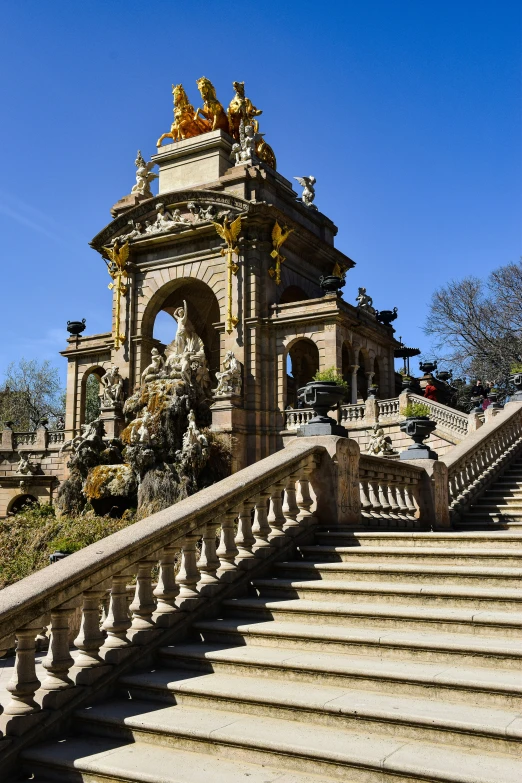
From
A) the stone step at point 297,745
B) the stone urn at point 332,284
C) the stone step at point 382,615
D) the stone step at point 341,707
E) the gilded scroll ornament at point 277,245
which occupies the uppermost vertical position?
the gilded scroll ornament at point 277,245

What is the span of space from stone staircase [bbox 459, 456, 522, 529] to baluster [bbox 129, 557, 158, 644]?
23.6 ft

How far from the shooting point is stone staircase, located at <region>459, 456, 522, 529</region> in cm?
1266

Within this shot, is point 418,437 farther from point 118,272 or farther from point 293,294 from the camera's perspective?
point 118,272

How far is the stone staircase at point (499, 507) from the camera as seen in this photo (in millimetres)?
12664

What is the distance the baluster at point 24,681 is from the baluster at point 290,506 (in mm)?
3665

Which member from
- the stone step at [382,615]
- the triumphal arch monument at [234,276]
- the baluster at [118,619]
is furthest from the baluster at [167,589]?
the triumphal arch monument at [234,276]

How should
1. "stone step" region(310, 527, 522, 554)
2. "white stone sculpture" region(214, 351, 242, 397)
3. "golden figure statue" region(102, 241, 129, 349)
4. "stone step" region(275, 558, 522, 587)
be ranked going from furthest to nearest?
1. "golden figure statue" region(102, 241, 129, 349)
2. "white stone sculpture" region(214, 351, 242, 397)
3. "stone step" region(310, 527, 522, 554)
4. "stone step" region(275, 558, 522, 587)

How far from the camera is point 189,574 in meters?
7.23

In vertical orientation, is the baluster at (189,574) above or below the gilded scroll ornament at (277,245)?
below

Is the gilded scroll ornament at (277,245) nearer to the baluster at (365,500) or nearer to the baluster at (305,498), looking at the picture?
the baluster at (365,500)

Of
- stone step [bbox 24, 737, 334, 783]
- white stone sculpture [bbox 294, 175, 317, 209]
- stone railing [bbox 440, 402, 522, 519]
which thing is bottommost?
stone step [bbox 24, 737, 334, 783]

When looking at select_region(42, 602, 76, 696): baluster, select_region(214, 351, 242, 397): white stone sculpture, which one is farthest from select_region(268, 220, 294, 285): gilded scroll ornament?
select_region(42, 602, 76, 696): baluster

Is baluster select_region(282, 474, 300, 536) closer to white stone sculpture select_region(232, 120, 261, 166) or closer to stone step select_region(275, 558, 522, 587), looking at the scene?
stone step select_region(275, 558, 522, 587)

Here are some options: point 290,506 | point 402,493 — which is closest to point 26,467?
point 402,493
